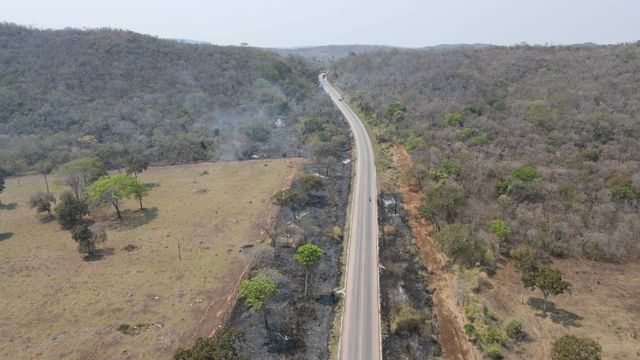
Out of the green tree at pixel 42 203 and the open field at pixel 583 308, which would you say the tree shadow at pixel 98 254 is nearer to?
the green tree at pixel 42 203

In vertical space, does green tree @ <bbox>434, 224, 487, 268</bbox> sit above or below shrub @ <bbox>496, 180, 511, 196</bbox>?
below

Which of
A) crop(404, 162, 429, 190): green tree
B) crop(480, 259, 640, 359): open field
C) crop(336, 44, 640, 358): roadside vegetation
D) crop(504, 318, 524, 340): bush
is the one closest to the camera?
crop(480, 259, 640, 359): open field

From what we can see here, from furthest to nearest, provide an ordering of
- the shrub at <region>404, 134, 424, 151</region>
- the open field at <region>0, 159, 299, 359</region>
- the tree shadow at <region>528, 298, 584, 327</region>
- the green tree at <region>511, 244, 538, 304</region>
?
the shrub at <region>404, 134, 424, 151</region>
the green tree at <region>511, 244, 538, 304</region>
the tree shadow at <region>528, 298, 584, 327</region>
the open field at <region>0, 159, 299, 359</region>

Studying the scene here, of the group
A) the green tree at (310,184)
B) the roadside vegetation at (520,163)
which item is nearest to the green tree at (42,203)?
the green tree at (310,184)

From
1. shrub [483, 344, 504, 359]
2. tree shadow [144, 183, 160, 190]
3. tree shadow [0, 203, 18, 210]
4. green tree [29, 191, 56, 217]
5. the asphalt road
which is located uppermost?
green tree [29, 191, 56, 217]

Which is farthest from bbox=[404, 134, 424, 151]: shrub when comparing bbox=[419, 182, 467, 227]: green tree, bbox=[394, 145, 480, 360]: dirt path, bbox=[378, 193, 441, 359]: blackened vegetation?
bbox=[378, 193, 441, 359]: blackened vegetation

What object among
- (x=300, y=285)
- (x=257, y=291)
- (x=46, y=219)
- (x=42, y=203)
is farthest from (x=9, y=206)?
(x=300, y=285)

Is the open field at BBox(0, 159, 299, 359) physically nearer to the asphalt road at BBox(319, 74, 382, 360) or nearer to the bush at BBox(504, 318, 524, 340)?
the asphalt road at BBox(319, 74, 382, 360)

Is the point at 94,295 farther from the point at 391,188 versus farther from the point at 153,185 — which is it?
the point at 391,188

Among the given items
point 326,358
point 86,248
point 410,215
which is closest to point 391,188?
point 410,215
